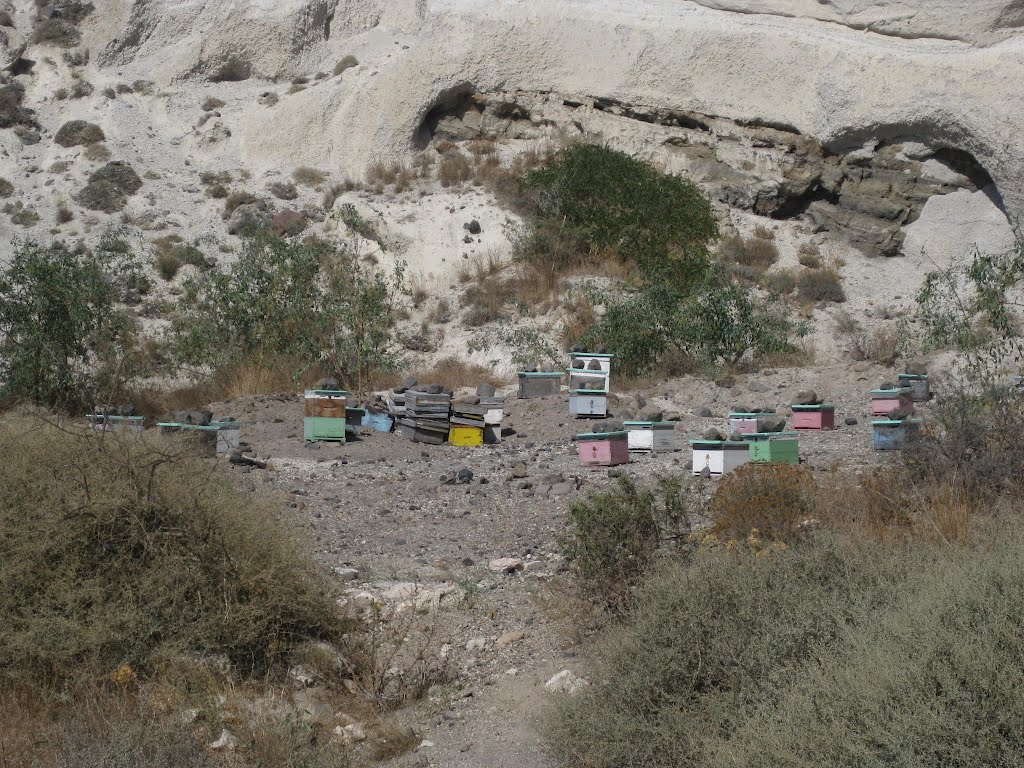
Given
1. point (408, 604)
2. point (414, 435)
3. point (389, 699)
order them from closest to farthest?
point (389, 699) < point (408, 604) < point (414, 435)

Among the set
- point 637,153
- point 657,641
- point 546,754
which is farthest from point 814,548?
point 637,153

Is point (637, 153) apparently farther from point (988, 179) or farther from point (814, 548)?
point (814, 548)

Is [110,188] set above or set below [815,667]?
above

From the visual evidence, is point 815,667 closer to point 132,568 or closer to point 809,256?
point 132,568

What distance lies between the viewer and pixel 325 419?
33.3 feet

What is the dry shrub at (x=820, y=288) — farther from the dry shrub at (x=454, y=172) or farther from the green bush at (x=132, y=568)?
the green bush at (x=132, y=568)

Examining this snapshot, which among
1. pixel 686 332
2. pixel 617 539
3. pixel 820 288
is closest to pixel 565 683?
pixel 617 539

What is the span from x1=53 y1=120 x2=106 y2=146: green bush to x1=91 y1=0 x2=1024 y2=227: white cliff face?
2356 millimetres

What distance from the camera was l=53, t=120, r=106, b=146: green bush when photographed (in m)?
21.1

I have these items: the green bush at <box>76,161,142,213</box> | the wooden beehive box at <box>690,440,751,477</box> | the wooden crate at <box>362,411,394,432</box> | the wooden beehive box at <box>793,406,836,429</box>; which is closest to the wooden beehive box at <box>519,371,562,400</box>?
the wooden crate at <box>362,411,394,432</box>

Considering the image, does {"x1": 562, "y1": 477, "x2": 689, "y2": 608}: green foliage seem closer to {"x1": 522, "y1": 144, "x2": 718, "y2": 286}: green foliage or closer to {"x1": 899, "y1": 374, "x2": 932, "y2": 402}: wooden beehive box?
{"x1": 899, "y1": 374, "x2": 932, "y2": 402}: wooden beehive box

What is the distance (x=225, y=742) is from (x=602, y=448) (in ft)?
17.5

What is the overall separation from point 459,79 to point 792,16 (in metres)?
7.30

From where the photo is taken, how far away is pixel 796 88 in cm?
2130
